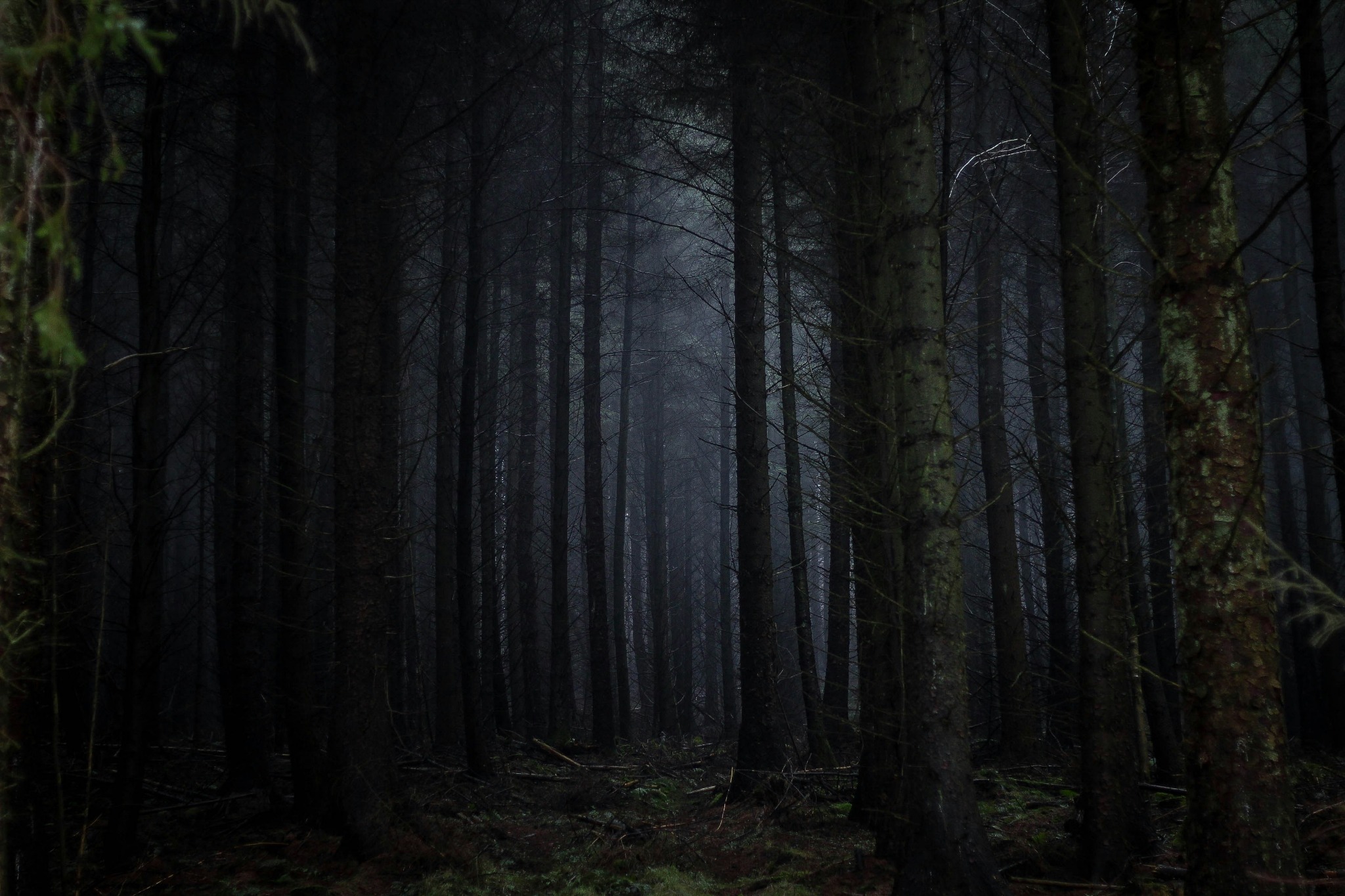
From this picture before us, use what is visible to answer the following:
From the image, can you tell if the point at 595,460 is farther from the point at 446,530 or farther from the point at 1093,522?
the point at 1093,522

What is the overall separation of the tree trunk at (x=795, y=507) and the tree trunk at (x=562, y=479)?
4468mm

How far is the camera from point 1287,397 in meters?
17.6

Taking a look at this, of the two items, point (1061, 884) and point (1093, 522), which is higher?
point (1093, 522)

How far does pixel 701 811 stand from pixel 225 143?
11.0m

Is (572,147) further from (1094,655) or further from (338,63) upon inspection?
(1094,655)

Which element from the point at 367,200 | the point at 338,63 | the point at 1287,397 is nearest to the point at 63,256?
the point at 367,200

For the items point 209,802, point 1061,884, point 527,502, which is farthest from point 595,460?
point 1061,884

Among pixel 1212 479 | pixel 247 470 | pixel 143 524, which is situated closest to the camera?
pixel 1212 479

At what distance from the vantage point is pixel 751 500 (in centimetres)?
971

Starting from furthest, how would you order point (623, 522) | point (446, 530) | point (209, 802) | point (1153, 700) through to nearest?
point (623, 522)
point (446, 530)
point (1153, 700)
point (209, 802)

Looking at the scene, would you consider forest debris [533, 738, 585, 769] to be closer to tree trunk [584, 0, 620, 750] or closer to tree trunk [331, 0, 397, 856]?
tree trunk [584, 0, 620, 750]

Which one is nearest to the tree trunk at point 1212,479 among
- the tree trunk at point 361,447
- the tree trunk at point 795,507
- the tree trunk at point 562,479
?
the tree trunk at point 795,507

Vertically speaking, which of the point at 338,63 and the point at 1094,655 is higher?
the point at 338,63

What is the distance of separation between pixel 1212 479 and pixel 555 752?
37.6ft
